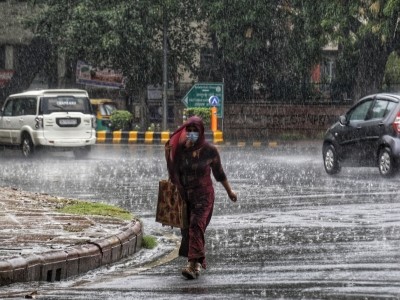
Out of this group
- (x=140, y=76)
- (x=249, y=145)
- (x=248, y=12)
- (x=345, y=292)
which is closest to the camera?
(x=345, y=292)

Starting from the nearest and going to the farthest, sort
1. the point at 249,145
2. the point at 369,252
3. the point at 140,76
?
the point at 369,252, the point at 249,145, the point at 140,76

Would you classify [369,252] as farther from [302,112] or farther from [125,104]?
[125,104]

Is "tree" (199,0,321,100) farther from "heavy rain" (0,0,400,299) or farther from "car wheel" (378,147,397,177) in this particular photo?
"car wheel" (378,147,397,177)

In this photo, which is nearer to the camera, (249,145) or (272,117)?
(249,145)

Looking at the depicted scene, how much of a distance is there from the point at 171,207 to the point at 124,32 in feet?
104

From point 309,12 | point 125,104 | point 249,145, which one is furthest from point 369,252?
point 125,104

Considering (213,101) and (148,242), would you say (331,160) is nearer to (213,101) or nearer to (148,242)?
(148,242)

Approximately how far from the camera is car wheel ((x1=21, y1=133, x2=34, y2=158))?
1280 inches

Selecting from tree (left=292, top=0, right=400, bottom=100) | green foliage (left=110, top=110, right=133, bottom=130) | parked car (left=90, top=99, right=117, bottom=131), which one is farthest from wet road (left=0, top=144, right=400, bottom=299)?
parked car (left=90, top=99, right=117, bottom=131)

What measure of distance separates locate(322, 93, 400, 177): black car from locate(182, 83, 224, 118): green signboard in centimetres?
1845

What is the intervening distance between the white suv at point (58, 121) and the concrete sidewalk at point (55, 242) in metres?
16.1

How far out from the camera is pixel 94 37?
43375 mm

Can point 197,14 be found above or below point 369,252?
above

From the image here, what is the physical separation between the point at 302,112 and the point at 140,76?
19.9ft
